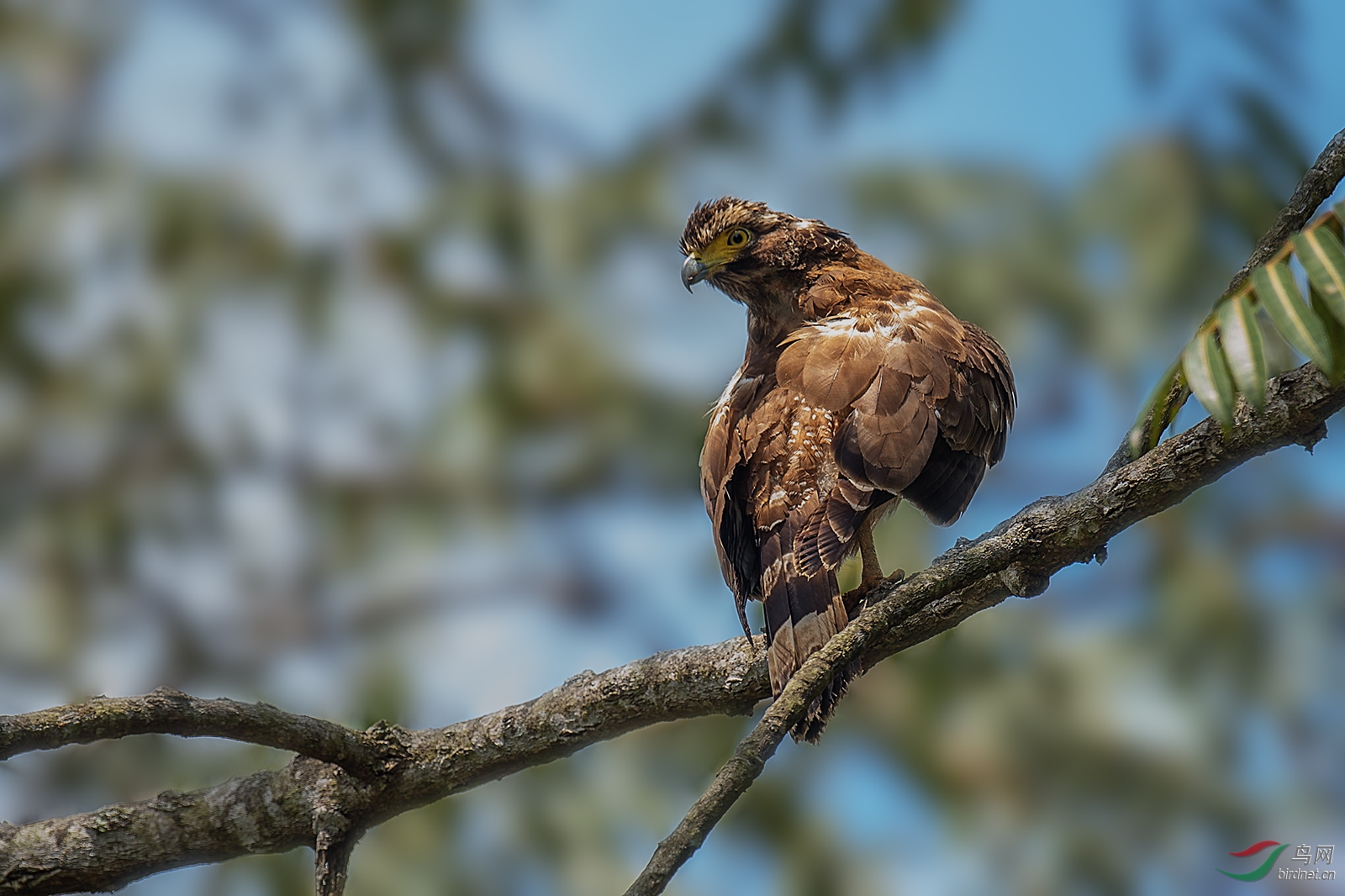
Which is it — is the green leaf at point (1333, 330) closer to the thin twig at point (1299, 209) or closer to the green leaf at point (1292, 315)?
the green leaf at point (1292, 315)

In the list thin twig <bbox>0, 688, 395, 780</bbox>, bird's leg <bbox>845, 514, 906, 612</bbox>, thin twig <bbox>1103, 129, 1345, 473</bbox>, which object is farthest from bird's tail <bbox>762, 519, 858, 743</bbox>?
thin twig <bbox>0, 688, 395, 780</bbox>

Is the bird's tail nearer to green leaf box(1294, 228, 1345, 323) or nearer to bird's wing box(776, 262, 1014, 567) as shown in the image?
bird's wing box(776, 262, 1014, 567)

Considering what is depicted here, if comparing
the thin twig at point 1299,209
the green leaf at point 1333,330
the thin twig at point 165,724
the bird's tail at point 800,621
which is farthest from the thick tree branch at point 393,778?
the green leaf at point 1333,330

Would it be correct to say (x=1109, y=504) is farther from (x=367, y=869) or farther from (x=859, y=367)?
(x=367, y=869)

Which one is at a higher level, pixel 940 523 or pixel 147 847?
pixel 940 523

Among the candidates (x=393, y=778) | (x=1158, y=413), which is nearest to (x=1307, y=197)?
(x=1158, y=413)

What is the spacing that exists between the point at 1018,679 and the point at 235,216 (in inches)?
183

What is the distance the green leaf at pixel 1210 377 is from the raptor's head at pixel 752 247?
2.38 m

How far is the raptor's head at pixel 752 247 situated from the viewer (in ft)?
14.3

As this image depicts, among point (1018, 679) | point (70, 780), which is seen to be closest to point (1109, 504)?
point (1018, 679)

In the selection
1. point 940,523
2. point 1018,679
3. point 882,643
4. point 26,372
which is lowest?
point 882,643

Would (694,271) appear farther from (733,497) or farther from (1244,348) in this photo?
(1244,348)

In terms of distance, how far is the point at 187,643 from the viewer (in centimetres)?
607

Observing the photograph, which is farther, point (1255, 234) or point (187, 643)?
point (187, 643)
